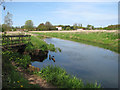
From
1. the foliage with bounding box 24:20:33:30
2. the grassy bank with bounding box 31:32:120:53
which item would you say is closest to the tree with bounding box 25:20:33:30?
the foliage with bounding box 24:20:33:30

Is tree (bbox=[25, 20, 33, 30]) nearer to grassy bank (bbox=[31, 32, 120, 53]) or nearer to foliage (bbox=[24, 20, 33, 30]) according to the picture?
foliage (bbox=[24, 20, 33, 30])

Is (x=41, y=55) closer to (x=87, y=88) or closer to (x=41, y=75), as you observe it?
(x=41, y=75)

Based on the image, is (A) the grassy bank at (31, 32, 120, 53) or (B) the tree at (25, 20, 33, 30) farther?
(B) the tree at (25, 20, 33, 30)

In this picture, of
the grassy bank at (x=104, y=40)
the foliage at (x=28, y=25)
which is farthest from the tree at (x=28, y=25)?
the grassy bank at (x=104, y=40)

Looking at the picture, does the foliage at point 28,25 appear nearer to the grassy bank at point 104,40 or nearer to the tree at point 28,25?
the tree at point 28,25

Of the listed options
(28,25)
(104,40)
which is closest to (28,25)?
(28,25)

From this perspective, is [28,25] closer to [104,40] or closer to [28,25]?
[28,25]

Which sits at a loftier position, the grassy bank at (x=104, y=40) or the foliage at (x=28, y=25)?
the foliage at (x=28, y=25)

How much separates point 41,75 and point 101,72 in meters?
5.72

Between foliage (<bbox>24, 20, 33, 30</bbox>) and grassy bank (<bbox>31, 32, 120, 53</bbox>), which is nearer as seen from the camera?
grassy bank (<bbox>31, 32, 120, 53</bbox>)

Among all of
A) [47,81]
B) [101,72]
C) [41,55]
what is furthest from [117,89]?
[41,55]

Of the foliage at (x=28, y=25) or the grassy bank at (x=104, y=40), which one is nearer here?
the grassy bank at (x=104, y=40)

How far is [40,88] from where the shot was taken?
25.5ft

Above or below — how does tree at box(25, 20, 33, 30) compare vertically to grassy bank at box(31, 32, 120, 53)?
above
